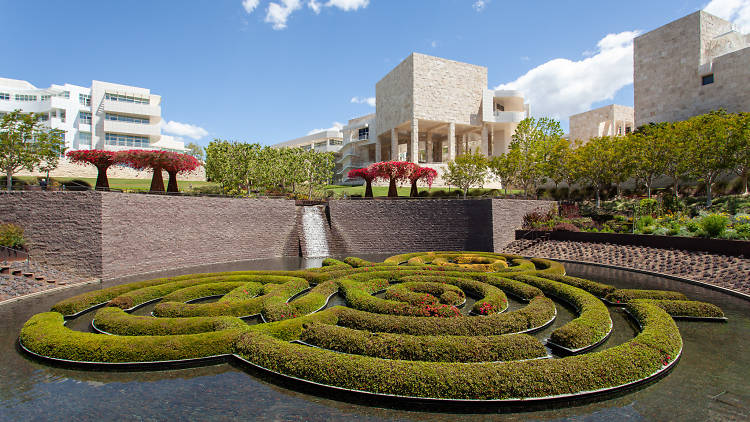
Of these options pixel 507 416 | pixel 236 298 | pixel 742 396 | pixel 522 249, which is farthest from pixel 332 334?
pixel 522 249

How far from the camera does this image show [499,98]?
2579 inches

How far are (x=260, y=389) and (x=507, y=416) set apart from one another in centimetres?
476

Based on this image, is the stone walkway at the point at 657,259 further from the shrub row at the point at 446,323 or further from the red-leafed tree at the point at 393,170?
the red-leafed tree at the point at 393,170

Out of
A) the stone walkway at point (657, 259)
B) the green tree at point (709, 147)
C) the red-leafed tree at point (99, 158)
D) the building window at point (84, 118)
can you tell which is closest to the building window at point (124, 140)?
the building window at point (84, 118)

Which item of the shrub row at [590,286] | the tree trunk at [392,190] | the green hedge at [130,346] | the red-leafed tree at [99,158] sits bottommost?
the green hedge at [130,346]

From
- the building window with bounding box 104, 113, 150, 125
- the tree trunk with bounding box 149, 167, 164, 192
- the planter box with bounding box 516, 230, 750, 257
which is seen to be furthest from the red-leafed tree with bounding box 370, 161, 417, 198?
the building window with bounding box 104, 113, 150, 125

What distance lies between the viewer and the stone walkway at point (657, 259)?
16.1 metres

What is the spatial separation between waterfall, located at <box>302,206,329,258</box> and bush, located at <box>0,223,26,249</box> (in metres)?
15.8

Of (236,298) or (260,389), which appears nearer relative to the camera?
(260,389)

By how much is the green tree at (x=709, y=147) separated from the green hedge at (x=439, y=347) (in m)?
33.3

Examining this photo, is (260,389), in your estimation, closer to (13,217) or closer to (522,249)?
(13,217)

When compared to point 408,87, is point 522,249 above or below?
below

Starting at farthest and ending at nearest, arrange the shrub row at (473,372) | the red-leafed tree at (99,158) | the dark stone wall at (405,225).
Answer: the dark stone wall at (405,225) → the red-leafed tree at (99,158) → the shrub row at (473,372)

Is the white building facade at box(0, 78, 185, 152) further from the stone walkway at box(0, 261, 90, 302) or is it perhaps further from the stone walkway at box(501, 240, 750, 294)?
the stone walkway at box(501, 240, 750, 294)
